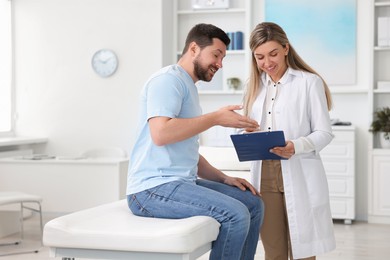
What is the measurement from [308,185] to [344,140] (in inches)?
124

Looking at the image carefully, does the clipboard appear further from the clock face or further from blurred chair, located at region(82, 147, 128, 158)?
the clock face

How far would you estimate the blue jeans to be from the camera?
102 inches

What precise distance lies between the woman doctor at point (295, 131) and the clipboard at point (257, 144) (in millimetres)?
157

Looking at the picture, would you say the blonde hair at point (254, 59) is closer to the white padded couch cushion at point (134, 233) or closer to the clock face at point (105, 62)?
the white padded couch cushion at point (134, 233)

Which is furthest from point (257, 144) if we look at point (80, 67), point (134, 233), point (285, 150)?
point (80, 67)

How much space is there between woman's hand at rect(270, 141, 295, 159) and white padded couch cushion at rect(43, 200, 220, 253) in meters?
0.43

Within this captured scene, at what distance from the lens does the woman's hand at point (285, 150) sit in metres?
2.79

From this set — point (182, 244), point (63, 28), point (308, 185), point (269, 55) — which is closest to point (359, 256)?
point (308, 185)

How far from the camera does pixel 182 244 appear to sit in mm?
2424

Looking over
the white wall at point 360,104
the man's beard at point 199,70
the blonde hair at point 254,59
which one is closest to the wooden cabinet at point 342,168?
the white wall at point 360,104

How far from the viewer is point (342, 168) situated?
6.00 metres

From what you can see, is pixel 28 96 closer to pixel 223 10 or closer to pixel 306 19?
pixel 223 10

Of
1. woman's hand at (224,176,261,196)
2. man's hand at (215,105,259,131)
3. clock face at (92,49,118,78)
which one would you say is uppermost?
clock face at (92,49,118,78)

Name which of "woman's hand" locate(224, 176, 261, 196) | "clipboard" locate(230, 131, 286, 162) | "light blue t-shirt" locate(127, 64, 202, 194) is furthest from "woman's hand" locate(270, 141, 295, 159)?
"light blue t-shirt" locate(127, 64, 202, 194)
